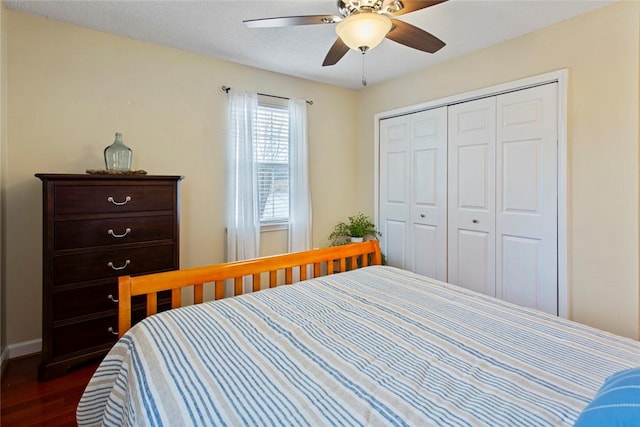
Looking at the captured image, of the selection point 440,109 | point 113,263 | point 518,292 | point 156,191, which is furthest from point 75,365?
point 440,109

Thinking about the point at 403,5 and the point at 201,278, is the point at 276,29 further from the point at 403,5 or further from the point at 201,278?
the point at 201,278

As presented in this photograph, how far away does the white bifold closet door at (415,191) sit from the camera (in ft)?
10.8

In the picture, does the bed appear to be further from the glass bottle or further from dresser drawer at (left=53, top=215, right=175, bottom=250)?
the glass bottle

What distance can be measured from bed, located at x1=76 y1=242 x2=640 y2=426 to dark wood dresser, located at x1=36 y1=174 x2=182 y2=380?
2.97 ft

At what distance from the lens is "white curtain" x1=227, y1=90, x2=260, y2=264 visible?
315 cm

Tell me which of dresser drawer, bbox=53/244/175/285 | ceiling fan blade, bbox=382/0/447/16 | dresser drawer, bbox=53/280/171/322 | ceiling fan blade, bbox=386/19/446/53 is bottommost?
dresser drawer, bbox=53/280/171/322

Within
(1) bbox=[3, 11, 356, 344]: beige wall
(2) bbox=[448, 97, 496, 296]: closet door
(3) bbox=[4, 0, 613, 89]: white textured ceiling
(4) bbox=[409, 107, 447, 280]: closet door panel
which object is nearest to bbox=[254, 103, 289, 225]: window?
(1) bbox=[3, 11, 356, 344]: beige wall

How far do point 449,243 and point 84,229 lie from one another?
2.95 meters

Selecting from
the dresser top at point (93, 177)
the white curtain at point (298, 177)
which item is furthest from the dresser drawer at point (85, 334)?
the white curtain at point (298, 177)

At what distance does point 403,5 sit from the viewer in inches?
66.4

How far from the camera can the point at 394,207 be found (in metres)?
3.74

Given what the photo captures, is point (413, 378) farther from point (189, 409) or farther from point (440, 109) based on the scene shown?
point (440, 109)

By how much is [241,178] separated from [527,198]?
8.01 ft

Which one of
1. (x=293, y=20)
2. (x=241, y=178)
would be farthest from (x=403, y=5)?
(x=241, y=178)
